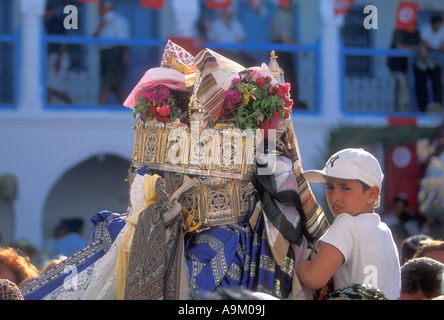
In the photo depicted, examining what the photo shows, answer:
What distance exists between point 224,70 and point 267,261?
903 mm

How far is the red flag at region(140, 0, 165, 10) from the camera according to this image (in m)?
11.2

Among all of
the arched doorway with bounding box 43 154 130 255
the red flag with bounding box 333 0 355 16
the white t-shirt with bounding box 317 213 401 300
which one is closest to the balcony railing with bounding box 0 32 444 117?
the red flag with bounding box 333 0 355 16

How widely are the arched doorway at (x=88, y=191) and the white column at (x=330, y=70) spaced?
336 centimetres

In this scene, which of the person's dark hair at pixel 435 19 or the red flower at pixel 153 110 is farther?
the person's dark hair at pixel 435 19

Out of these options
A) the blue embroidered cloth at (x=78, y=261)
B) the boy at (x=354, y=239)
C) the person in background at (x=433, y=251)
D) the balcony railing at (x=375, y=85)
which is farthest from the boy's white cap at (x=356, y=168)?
the balcony railing at (x=375, y=85)

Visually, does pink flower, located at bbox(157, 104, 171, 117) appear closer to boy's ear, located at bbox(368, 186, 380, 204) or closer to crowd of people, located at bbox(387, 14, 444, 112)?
boy's ear, located at bbox(368, 186, 380, 204)

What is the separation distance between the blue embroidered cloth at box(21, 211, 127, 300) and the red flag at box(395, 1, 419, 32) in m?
8.29

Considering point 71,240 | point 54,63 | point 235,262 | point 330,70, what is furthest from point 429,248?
point 54,63

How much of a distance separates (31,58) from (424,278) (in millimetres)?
8760

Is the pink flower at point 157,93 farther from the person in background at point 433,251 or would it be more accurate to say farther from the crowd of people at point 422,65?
the crowd of people at point 422,65

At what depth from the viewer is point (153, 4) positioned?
11195mm

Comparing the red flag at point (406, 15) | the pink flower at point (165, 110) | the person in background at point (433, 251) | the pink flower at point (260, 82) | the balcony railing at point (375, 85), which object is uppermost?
the red flag at point (406, 15)

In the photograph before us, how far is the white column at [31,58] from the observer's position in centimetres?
1104

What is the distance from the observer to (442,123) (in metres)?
11.4
